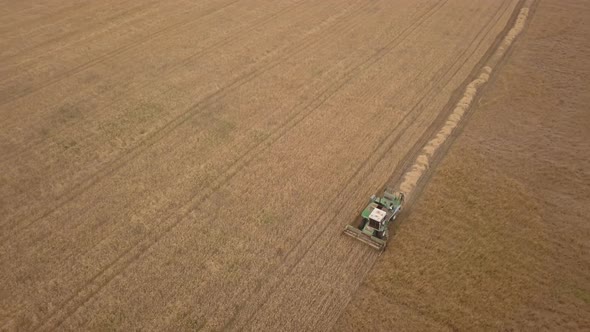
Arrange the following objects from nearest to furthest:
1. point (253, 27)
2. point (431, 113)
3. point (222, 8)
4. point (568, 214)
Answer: point (568, 214)
point (431, 113)
point (253, 27)
point (222, 8)

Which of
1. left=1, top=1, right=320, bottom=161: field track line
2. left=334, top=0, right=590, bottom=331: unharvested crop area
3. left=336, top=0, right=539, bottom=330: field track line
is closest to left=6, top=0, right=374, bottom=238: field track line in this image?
left=1, top=1, right=320, bottom=161: field track line

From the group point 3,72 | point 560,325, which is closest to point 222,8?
point 3,72

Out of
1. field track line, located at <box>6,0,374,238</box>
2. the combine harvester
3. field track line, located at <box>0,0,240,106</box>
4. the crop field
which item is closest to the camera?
the crop field

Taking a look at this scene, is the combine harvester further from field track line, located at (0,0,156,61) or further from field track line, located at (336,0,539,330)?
field track line, located at (0,0,156,61)

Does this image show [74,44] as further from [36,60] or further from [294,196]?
[294,196]

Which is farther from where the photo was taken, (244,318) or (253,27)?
(253,27)

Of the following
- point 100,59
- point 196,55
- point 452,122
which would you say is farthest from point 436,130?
point 100,59

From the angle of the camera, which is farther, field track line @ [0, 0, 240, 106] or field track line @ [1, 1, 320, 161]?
field track line @ [0, 0, 240, 106]
